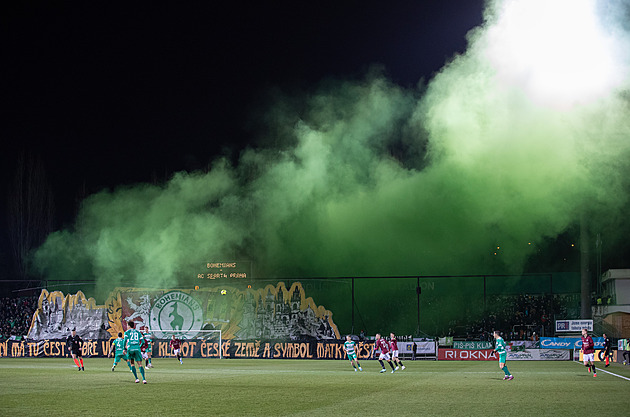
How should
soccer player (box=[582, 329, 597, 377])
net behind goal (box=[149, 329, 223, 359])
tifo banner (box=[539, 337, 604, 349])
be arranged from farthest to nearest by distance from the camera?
net behind goal (box=[149, 329, 223, 359])
tifo banner (box=[539, 337, 604, 349])
soccer player (box=[582, 329, 597, 377])

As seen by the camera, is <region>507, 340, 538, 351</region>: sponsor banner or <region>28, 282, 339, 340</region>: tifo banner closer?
<region>507, 340, 538, 351</region>: sponsor banner

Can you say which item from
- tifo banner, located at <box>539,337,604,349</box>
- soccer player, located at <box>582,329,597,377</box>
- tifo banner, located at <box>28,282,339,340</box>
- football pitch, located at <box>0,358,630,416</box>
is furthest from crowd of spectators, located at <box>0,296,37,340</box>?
soccer player, located at <box>582,329,597,377</box>

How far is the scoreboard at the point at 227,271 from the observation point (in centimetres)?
5445

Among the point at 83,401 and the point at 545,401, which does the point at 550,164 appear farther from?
the point at 83,401

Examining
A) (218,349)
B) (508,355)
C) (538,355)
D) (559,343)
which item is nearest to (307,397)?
(508,355)

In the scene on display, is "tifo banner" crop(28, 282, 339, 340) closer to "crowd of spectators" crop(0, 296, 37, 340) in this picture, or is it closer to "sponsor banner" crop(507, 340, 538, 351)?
"crowd of spectators" crop(0, 296, 37, 340)

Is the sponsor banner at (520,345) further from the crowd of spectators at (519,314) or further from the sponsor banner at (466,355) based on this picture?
the crowd of spectators at (519,314)

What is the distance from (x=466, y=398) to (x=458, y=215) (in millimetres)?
34087

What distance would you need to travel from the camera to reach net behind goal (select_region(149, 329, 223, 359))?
5284 centimetres

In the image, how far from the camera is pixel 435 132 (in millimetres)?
44656

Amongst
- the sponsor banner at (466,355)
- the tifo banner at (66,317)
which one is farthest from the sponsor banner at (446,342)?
the tifo banner at (66,317)

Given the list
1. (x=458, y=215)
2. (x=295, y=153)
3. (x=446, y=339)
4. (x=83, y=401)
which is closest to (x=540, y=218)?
(x=458, y=215)

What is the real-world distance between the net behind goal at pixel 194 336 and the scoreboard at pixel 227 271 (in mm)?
4406

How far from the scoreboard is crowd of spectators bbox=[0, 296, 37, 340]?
18.3 meters
